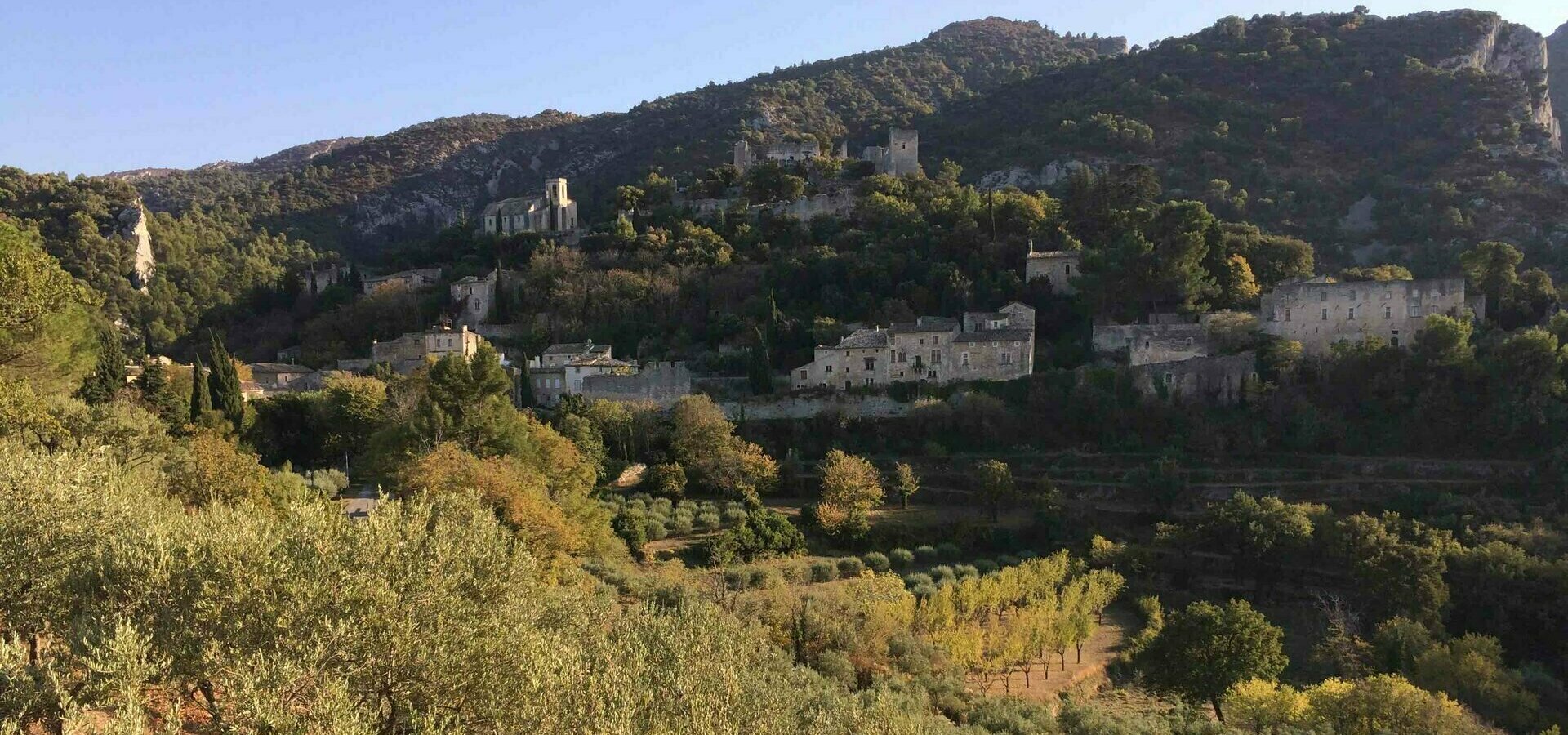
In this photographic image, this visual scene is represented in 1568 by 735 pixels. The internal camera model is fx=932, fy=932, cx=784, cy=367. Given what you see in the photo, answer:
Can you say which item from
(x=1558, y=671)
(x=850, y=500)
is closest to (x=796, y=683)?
(x=850, y=500)

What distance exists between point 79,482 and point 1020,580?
21226mm

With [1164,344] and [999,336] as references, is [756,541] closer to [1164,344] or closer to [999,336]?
[999,336]

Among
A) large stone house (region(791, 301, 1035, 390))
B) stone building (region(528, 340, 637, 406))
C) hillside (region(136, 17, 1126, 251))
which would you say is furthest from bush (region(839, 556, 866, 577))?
hillside (region(136, 17, 1126, 251))

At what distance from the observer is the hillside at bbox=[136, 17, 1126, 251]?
293 feet

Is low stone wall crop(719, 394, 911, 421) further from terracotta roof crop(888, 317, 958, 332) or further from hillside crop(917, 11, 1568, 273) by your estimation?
hillside crop(917, 11, 1568, 273)

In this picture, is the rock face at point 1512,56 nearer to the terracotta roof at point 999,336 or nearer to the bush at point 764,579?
the terracotta roof at point 999,336

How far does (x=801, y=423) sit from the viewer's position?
38.3 m

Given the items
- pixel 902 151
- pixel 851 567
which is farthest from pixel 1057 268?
pixel 902 151

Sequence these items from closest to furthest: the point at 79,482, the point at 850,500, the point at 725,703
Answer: the point at 725,703 → the point at 79,482 → the point at 850,500

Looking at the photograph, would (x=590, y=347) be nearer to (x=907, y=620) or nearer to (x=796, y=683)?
(x=907, y=620)

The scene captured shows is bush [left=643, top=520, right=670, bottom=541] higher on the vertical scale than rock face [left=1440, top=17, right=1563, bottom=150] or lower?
lower

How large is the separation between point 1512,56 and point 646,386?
75940 millimetres

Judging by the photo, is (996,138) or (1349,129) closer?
(1349,129)

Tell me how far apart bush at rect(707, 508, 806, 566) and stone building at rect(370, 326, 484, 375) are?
19179 mm
